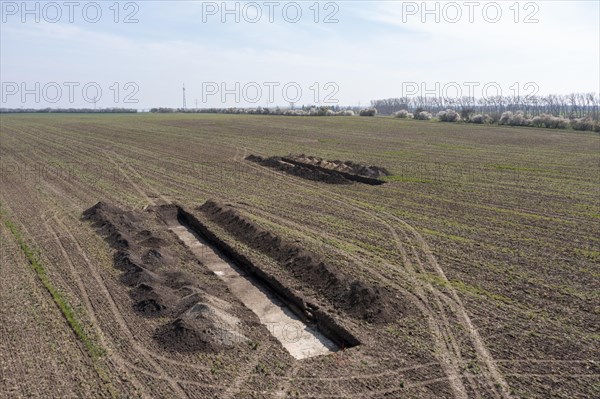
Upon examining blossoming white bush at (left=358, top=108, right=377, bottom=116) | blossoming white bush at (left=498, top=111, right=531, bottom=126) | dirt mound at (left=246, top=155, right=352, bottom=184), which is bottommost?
dirt mound at (left=246, top=155, right=352, bottom=184)

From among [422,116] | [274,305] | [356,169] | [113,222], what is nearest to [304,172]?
[356,169]

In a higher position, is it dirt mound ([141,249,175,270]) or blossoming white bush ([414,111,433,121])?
blossoming white bush ([414,111,433,121])

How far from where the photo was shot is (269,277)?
13.4 metres

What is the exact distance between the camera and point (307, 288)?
12695 mm

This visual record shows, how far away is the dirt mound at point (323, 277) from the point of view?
11292 millimetres

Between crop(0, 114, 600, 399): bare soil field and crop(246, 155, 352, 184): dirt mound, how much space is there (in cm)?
136

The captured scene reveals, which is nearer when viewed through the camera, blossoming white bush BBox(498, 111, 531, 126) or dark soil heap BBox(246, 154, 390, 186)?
dark soil heap BBox(246, 154, 390, 186)

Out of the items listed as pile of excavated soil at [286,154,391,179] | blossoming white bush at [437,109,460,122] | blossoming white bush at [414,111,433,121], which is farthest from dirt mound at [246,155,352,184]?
blossoming white bush at [414,111,433,121]

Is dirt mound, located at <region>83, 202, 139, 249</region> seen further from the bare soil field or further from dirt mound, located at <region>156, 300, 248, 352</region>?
dirt mound, located at <region>156, 300, 248, 352</region>

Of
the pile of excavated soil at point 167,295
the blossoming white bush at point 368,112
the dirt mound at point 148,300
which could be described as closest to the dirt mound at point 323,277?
the pile of excavated soil at point 167,295

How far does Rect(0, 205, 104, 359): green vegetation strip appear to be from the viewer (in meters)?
9.79

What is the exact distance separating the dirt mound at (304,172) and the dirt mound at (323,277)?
33.8ft

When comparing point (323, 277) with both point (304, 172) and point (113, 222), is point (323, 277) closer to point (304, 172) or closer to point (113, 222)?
point (113, 222)

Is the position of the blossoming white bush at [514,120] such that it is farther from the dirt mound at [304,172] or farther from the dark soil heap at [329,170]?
the dirt mound at [304,172]
